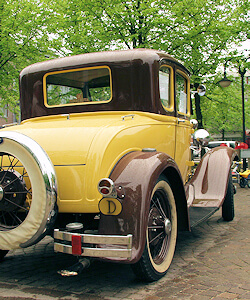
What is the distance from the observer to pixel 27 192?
117 inches

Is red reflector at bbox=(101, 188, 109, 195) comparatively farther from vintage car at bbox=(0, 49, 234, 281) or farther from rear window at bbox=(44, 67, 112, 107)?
rear window at bbox=(44, 67, 112, 107)

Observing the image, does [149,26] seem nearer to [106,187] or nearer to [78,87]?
[78,87]

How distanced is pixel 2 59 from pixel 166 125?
11.3 m

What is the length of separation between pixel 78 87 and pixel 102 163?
5.05 ft

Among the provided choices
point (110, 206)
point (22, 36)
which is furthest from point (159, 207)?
point (22, 36)

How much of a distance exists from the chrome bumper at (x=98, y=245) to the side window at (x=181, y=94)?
2.48 m

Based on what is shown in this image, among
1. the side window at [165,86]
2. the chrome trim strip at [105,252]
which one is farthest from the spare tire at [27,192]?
the side window at [165,86]

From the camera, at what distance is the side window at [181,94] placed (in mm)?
4777

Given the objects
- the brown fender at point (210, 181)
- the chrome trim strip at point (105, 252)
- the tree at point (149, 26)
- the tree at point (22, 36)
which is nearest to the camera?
the chrome trim strip at point (105, 252)

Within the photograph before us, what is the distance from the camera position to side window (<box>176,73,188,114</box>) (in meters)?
4.78

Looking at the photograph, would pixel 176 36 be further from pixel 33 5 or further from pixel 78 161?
pixel 78 161

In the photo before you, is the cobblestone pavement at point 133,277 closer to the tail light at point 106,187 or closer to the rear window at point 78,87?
the tail light at point 106,187

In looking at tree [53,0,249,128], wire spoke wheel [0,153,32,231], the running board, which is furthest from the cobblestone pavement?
tree [53,0,249,128]

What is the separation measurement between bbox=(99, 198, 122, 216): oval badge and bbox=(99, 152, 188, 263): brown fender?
40 millimetres
